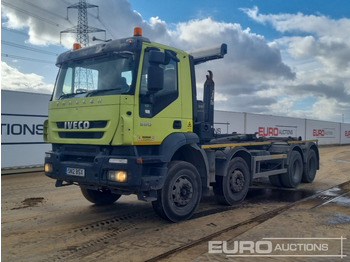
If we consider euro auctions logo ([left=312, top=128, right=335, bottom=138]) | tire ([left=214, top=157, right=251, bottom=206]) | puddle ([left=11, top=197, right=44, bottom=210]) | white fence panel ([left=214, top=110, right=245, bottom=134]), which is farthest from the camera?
euro auctions logo ([left=312, top=128, right=335, bottom=138])

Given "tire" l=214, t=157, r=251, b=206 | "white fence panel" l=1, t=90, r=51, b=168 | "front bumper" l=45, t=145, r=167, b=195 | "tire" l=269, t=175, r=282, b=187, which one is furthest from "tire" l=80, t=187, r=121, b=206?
"white fence panel" l=1, t=90, r=51, b=168

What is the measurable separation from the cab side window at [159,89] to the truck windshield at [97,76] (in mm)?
229

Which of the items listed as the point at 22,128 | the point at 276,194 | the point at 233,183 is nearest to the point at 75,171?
the point at 233,183

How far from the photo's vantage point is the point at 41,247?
4.59 m

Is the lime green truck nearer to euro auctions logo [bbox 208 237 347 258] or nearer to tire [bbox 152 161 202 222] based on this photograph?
tire [bbox 152 161 202 222]

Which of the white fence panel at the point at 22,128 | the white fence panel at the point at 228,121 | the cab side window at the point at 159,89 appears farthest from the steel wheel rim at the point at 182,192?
the white fence panel at the point at 228,121

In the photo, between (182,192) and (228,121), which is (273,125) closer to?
(228,121)

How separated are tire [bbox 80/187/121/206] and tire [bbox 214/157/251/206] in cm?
229

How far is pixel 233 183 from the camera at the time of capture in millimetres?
7145

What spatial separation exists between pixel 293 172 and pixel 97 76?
6.65 metres

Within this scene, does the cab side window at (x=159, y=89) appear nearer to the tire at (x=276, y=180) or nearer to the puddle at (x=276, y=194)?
the puddle at (x=276, y=194)

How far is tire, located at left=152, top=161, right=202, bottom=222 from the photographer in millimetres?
5520

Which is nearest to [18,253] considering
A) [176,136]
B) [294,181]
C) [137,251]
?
[137,251]

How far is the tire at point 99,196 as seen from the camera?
22.9 feet
